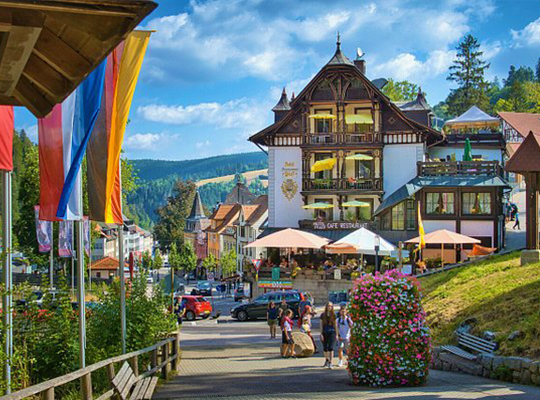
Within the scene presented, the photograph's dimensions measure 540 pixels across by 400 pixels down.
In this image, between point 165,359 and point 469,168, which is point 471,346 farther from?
point 469,168

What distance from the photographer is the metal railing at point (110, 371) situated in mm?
6511

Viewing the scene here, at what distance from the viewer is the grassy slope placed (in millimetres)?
15440

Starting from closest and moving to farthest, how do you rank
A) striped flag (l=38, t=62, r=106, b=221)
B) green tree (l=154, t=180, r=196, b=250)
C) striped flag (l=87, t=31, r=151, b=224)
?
striped flag (l=38, t=62, r=106, b=221) < striped flag (l=87, t=31, r=151, b=224) < green tree (l=154, t=180, r=196, b=250)

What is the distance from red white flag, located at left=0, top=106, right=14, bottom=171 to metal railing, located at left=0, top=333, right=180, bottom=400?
2.78 meters

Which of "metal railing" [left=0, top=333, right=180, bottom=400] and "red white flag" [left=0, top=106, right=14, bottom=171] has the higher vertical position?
"red white flag" [left=0, top=106, right=14, bottom=171]

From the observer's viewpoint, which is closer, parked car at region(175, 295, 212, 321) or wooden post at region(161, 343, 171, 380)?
wooden post at region(161, 343, 171, 380)

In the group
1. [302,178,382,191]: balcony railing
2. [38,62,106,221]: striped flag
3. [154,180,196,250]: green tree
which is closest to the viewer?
[38,62,106,221]: striped flag

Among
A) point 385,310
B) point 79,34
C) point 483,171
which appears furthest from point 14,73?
point 483,171

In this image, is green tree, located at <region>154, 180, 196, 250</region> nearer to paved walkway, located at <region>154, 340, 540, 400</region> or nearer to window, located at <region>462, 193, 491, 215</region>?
window, located at <region>462, 193, 491, 215</region>

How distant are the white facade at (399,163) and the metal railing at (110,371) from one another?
32.9m

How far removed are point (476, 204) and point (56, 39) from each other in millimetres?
41054

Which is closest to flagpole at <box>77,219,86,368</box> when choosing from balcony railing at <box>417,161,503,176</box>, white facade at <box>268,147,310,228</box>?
balcony railing at <box>417,161,503,176</box>

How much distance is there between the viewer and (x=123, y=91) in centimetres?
1350

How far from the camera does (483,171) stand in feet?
142
